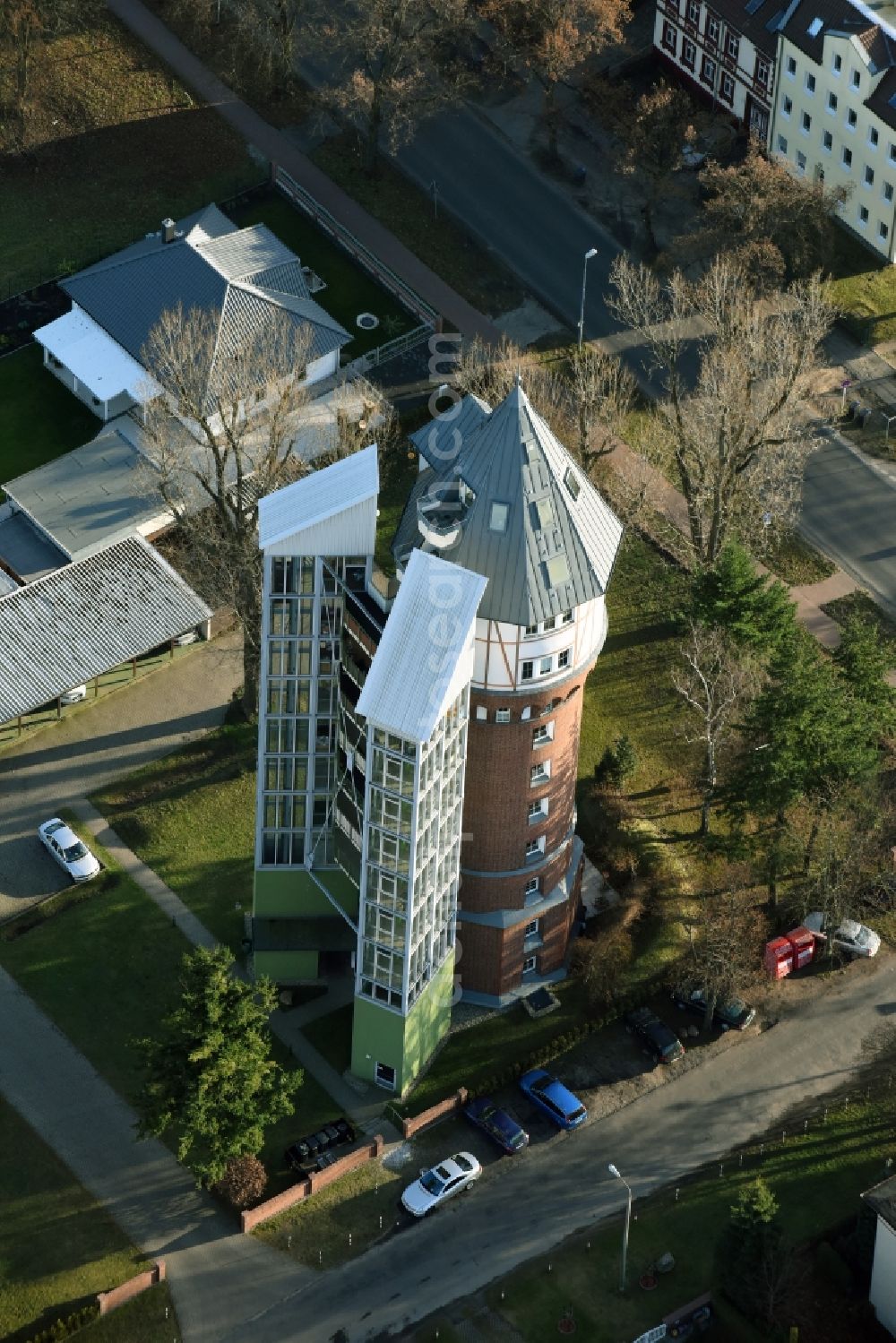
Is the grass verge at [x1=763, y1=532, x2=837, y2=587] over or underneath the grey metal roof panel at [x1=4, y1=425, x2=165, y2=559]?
underneath

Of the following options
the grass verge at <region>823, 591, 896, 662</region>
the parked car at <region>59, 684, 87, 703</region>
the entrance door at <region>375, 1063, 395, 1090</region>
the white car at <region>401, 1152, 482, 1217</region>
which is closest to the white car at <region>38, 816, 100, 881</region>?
the parked car at <region>59, 684, 87, 703</region>

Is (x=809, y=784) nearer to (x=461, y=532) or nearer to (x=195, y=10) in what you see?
(x=461, y=532)

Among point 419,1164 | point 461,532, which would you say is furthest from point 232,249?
point 419,1164

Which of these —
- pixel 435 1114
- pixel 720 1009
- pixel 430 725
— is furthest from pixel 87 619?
pixel 720 1009

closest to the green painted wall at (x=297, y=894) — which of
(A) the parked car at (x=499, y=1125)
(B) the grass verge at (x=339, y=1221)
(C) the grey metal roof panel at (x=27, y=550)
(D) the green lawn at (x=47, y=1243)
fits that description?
(A) the parked car at (x=499, y=1125)

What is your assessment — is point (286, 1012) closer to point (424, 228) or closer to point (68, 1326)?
point (68, 1326)

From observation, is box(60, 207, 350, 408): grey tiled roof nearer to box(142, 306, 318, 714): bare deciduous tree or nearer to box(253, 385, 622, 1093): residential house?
box(142, 306, 318, 714): bare deciduous tree
